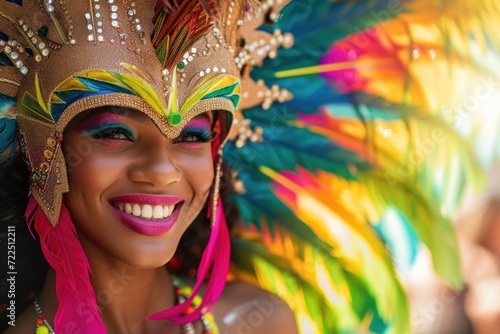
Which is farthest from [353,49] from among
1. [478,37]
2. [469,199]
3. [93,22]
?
[93,22]

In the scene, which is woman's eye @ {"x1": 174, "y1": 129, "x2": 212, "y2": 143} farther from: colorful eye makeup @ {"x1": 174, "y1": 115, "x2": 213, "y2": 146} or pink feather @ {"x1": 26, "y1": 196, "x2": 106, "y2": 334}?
pink feather @ {"x1": 26, "y1": 196, "x2": 106, "y2": 334}

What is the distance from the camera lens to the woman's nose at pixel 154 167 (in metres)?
1.73

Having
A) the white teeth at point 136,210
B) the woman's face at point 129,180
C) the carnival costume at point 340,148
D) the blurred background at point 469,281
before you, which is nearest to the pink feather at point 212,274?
the carnival costume at point 340,148

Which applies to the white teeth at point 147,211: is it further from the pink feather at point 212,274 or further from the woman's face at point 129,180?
the pink feather at point 212,274

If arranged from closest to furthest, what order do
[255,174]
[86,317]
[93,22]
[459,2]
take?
[93,22] → [86,317] → [459,2] → [255,174]

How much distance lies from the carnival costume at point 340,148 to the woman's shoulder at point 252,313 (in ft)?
0.28

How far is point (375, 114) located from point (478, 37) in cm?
39

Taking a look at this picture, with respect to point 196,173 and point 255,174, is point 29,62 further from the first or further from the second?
point 255,174

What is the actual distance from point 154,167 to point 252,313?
70 cm

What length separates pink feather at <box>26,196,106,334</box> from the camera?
1.79m

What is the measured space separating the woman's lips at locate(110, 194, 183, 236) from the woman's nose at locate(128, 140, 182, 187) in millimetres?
52

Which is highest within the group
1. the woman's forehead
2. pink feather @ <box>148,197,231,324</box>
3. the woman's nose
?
the woman's forehead

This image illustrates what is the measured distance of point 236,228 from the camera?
7.86 feet

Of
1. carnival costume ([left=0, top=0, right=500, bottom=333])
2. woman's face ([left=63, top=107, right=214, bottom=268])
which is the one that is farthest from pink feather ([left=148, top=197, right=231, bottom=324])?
woman's face ([left=63, top=107, right=214, bottom=268])
